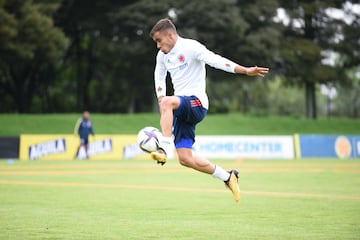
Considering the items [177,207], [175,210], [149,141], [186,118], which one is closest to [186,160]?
[186,118]

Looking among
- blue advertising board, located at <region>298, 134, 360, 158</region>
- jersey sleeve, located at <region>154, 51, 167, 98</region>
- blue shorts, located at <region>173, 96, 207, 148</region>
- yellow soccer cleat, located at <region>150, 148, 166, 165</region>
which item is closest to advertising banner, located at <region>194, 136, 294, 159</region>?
blue advertising board, located at <region>298, 134, 360, 158</region>

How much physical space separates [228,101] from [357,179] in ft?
210

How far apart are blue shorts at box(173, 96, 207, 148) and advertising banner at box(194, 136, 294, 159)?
78.9 feet

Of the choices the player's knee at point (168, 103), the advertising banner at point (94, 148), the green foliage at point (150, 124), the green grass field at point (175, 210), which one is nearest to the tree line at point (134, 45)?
the green foliage at point (150, 124)

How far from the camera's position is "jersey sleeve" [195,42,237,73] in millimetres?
9023

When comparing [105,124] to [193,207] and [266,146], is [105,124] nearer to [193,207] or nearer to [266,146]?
[266,146]

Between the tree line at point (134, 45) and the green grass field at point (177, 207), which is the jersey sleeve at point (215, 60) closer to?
the green grass field at point (177, 207)

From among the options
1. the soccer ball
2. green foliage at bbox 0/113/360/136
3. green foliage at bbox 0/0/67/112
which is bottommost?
the soccer ball

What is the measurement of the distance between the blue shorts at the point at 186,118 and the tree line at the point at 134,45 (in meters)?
33.1

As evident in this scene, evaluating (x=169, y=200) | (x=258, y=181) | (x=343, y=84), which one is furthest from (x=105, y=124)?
(x=169, y=200)

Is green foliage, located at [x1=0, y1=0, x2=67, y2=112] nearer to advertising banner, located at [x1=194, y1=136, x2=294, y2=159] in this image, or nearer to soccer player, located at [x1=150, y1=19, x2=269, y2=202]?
advertising banner, located at [x1=194, y1=136, x2=294, y2=159]

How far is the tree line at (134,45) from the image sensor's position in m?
44.9

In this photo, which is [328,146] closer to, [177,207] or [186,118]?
[177,207]

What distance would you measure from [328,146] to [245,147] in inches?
203
